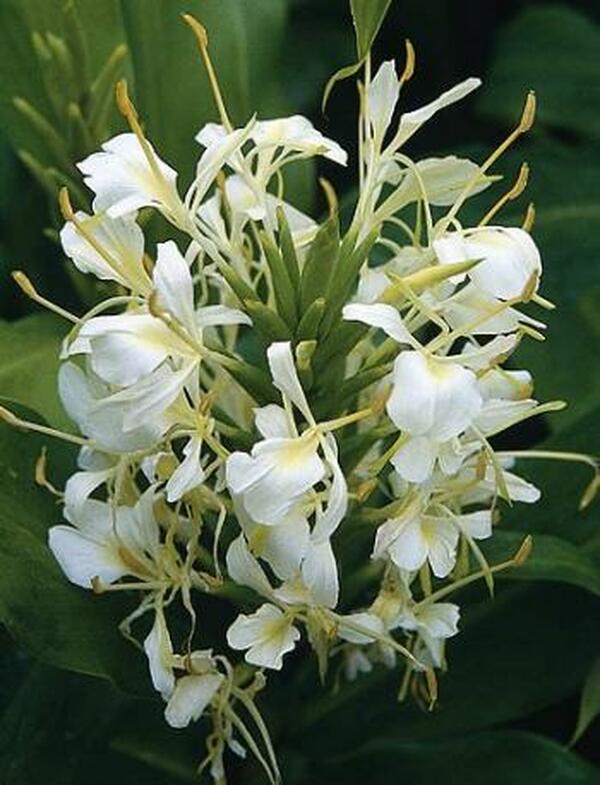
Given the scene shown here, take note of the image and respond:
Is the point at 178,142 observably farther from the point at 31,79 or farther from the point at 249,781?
the point at 249,781

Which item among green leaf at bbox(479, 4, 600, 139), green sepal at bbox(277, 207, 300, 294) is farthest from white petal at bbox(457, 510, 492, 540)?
green leaf at bbox(479, 4, 600, 139)

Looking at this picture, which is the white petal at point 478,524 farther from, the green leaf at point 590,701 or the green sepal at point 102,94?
the green sepal at point 102,94

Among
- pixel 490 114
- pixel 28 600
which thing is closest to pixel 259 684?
pixel 28 600

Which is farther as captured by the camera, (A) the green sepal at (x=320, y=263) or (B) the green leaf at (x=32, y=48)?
(B) the green leaf at (x=32, y=48)

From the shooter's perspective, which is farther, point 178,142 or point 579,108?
point 579,108

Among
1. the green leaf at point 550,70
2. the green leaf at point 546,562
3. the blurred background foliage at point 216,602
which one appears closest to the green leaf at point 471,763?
the blurred background foliage at point 216,602

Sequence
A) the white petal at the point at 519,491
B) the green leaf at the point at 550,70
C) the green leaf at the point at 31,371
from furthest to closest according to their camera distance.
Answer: the green leaf at the point at 550,70, the green leaf at the point at 31,371, the white petal at the point at 519,491
